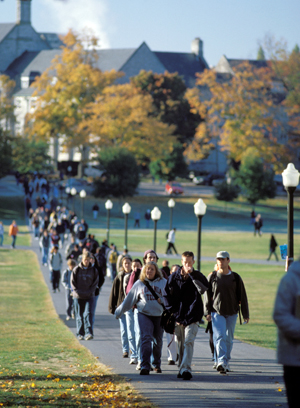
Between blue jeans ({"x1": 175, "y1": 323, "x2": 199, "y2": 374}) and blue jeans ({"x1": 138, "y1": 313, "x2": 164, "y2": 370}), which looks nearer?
blue jeans ({"x1": 175, "y1": 323, "x2": 199, "y2": 374})

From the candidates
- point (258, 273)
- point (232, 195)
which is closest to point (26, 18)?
point (232, 195)

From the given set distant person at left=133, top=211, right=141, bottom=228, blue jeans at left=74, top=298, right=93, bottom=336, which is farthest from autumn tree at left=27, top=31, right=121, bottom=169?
blue jeans at left=74, top=298, right=93, bottom=336

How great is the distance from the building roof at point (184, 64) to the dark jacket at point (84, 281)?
292ft

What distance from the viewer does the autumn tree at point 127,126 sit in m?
65.8

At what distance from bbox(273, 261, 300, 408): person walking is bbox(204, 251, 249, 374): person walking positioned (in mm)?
4334

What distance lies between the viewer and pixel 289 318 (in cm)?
405

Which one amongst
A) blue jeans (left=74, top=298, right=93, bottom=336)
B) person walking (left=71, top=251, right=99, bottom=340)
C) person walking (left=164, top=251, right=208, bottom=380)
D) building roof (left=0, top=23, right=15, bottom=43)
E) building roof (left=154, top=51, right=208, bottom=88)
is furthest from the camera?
building roof (left=0, top=23, right=15, bottom=43)

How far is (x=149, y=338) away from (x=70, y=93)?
6232cm

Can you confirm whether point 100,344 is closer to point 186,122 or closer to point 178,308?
point 178,308

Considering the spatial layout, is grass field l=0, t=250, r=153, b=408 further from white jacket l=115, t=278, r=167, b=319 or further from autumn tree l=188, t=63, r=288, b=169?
autumn tree l=188, t=63, r=288, b=169

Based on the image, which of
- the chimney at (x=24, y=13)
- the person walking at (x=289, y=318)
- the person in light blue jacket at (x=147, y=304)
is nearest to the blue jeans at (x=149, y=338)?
the person in light blue jacket at (x=147, y=304)

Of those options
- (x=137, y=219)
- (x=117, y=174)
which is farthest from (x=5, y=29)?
(x=137, y=219)

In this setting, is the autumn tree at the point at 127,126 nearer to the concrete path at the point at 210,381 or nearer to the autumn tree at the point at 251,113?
the autumn tree at the point at 251,113

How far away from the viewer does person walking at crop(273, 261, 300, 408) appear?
13.3ft
